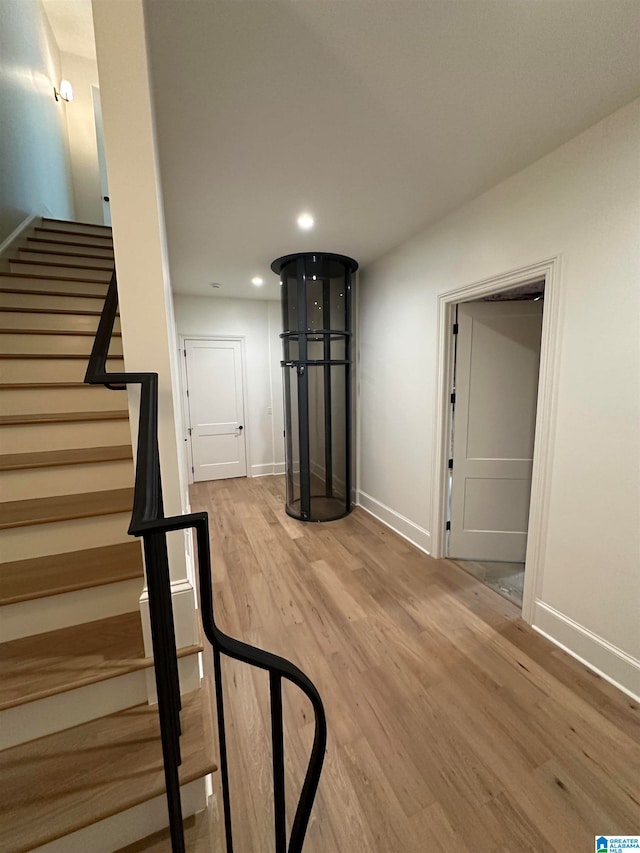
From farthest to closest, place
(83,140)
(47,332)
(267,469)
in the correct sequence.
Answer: (267,469), (83,140), (47,332)

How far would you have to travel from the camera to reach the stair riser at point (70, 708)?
1092 millimetres

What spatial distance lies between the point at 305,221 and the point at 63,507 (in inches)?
95.1

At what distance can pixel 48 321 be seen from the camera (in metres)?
2.30

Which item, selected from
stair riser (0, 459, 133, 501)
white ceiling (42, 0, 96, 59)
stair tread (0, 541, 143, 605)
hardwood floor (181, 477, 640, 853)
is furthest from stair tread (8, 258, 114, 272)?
white ceiling (42, 0, 96, 59)

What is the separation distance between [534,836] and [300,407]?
3042 millimetres

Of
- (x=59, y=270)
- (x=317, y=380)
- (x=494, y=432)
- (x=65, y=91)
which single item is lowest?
(x=494, y=432)

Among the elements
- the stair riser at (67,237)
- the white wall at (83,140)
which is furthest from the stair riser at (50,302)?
the white wall at (83,140)

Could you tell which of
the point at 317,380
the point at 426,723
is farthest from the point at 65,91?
the point at 426,723

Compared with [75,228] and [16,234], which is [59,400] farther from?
[75,228]

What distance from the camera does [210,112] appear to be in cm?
153

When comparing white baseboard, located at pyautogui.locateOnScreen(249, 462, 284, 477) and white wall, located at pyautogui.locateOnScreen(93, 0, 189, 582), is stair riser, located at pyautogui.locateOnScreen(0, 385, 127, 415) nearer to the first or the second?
white wall, located at pyautogui.locateOnScreen(93, 0, 189, 582)

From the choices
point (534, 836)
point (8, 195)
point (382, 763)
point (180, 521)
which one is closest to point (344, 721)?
point (382, 763)

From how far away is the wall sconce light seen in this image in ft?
14.4

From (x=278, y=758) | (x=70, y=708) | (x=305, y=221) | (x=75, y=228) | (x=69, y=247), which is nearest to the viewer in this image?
(x=278, y=758)
